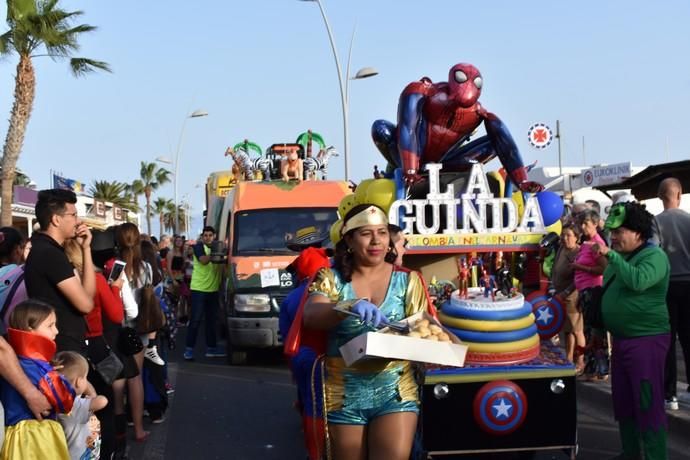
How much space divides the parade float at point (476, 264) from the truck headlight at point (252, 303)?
3804mm

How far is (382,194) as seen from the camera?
624 cm

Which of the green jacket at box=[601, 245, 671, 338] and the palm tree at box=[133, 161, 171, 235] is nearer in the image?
the green jacket at box=[601, 245, 671, 338]

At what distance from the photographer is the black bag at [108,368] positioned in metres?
5.09

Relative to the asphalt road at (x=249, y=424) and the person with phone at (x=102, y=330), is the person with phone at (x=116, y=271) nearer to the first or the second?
the person with phone at (x=102, y=330)

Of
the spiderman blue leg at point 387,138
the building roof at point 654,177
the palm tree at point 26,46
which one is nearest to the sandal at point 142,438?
the spiderman blue leg at point 387,138

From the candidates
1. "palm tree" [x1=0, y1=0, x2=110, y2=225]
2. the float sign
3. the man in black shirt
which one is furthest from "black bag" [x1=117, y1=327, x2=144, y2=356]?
the float sign

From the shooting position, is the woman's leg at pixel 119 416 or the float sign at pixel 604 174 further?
the float sign at pixel 604 174

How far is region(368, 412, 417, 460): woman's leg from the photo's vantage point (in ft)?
12.1

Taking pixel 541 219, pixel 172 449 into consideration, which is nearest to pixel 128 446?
pixel 172 449

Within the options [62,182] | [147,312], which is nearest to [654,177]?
[147,312]

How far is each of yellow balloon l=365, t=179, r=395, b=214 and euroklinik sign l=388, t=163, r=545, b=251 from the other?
1.12 feet

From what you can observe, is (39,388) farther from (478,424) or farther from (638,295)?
(638,295)

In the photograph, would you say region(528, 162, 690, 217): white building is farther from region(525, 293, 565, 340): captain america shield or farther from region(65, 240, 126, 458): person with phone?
region(65, 240, 126, 458): person with phone

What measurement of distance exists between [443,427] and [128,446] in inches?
129
